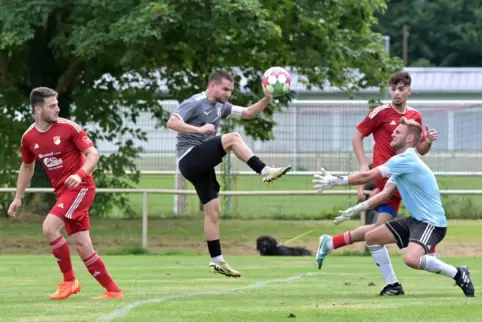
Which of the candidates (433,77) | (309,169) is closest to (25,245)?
(309,169)

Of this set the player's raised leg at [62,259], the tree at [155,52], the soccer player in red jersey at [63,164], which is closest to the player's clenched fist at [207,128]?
the soccer player in red jersey at [63,164]

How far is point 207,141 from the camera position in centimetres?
1234

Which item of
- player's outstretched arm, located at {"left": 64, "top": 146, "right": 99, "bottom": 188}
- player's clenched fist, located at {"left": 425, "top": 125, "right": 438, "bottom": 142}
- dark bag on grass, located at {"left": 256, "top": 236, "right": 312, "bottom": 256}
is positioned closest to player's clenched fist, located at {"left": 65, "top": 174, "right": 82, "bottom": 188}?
player's outstretched arm, located at {"left": 64, "top": 146, "right": 99, "bottom": 188}

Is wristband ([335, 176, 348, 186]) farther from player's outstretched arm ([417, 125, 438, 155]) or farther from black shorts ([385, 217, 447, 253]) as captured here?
player's outstretched arm ([417, 125, 438, 155])

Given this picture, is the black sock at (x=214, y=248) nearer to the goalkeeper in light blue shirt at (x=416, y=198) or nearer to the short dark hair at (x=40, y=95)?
the goalkeeper in light blue shirt at (x=416, y=198)

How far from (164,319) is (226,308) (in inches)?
39.3

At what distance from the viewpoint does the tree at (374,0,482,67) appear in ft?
221

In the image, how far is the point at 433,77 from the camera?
147 ft

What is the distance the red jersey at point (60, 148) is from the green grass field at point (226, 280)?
121 cm

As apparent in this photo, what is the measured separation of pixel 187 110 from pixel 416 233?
9.68 ft

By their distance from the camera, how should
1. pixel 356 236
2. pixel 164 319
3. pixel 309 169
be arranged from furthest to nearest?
Answer: pixel 309 169 → pixel 356 236 → pixel 164 319

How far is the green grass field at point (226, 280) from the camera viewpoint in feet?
31.4

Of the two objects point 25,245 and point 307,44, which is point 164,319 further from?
point 307,44

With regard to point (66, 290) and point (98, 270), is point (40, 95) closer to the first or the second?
point (98, 270)
